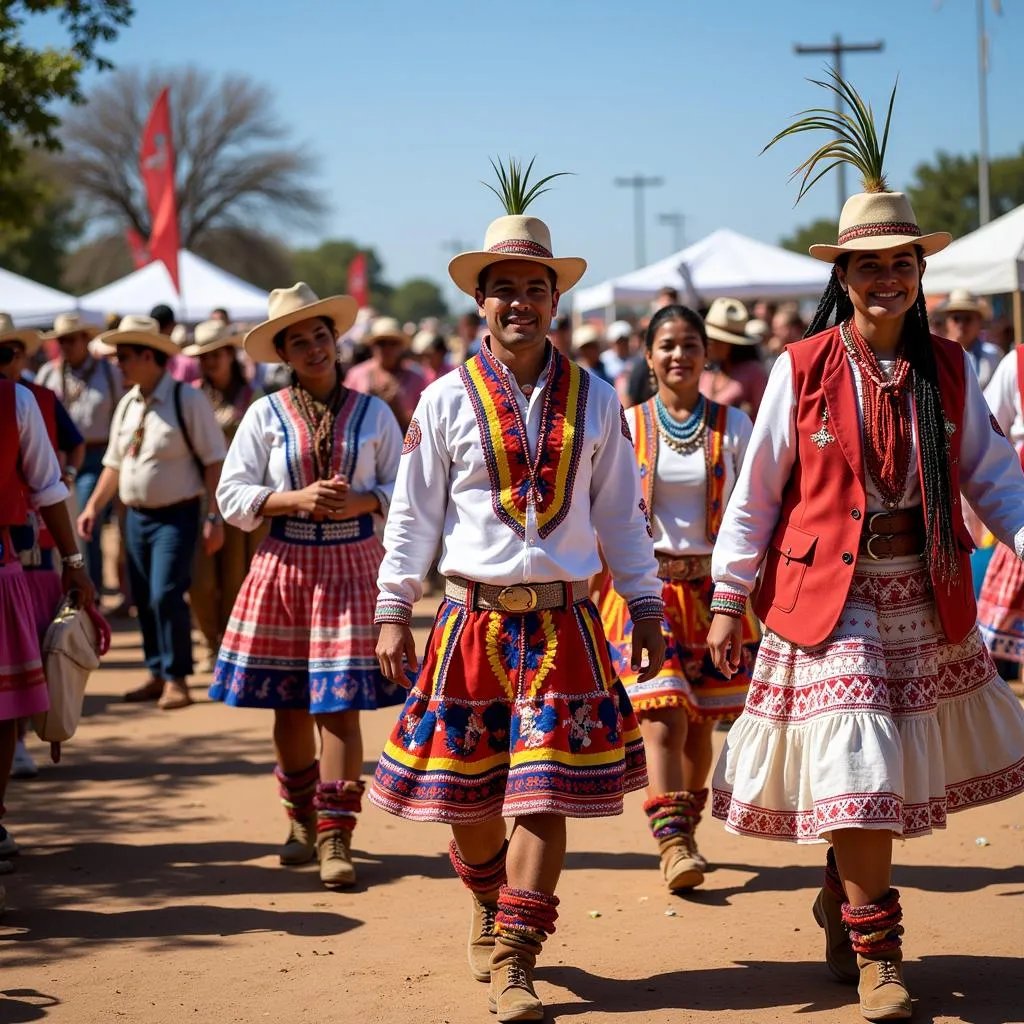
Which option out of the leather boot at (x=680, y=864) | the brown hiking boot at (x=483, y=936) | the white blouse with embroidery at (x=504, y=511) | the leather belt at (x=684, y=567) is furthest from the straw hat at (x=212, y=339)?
the brown hiking boot at (x=483, y=936)

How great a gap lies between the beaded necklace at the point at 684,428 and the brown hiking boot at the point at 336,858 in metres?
2.07

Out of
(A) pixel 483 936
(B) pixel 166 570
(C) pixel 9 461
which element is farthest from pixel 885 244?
(B) pixel 166 570

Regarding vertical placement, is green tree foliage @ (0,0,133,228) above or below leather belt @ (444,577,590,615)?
above

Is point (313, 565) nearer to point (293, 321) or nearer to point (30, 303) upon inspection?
point (293, 321)

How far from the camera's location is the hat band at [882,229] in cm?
462

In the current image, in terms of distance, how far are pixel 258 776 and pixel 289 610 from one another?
2186 millimetres

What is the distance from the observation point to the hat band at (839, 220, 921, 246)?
4.62 m

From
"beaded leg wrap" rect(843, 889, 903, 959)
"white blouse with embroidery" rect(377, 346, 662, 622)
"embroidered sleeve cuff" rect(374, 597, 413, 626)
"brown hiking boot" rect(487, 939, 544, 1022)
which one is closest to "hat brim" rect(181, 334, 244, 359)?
"white blouse with embroidery" rect(377, 346, 662, 622)

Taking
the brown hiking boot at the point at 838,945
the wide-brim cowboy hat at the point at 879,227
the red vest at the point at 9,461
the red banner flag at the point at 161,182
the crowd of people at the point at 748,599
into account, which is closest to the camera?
the crowd of people at the point at 748,599

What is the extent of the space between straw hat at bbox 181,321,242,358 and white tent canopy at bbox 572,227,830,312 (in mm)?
9479

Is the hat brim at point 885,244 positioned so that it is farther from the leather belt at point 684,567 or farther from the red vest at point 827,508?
the leather belt at point 684,567

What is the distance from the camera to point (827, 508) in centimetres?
455

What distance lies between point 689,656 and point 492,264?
6.81 ft

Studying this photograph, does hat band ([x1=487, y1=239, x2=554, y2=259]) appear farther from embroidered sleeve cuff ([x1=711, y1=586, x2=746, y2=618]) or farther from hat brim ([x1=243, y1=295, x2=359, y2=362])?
hat brim ([x1=243, y1=295, x2=359, y2=362])
